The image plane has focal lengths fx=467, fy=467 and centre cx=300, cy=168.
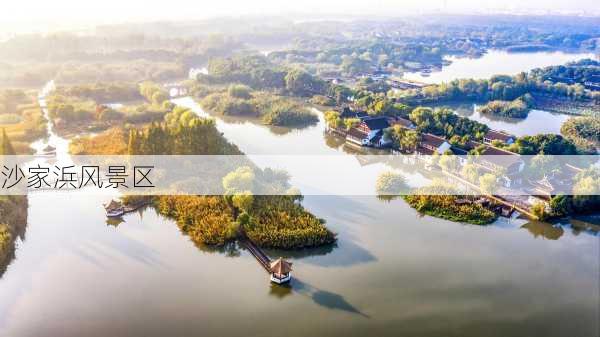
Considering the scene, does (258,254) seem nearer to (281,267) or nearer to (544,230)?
(281,267)

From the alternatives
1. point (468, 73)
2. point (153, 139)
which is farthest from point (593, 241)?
point (468, 73)

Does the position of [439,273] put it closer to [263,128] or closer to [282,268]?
[282,268]

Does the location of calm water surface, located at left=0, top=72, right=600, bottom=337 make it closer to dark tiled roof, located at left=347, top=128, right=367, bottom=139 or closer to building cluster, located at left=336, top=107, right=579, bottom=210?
building cluster, located at left=336, top=107, right=579, bottom=210

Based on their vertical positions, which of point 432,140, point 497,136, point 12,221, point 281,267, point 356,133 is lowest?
point 12,221

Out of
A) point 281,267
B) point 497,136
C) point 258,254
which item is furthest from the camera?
point 497,136

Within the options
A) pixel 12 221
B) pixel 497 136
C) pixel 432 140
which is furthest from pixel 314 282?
pixel 497 136

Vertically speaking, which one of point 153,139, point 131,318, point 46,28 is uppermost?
point 46,28

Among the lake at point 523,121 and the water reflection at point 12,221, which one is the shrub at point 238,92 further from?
the water reflection at point 12,221
